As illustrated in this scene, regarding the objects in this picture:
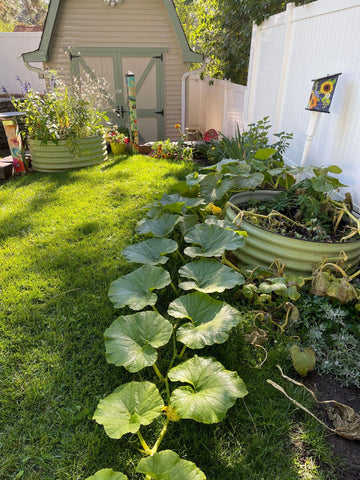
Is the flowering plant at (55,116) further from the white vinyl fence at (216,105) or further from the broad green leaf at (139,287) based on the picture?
the broad green leaf at (139,287)

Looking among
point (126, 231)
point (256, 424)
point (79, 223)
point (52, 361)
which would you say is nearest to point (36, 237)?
point (79, 223)

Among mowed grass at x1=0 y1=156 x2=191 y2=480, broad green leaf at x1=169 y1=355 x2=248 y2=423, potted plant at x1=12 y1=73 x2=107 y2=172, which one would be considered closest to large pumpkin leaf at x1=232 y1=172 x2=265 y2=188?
mowed grass at x1=0 y1=156 x2=191 y2=480

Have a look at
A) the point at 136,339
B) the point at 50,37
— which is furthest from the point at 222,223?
the point at 50,37

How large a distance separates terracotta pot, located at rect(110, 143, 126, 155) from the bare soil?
5.32m

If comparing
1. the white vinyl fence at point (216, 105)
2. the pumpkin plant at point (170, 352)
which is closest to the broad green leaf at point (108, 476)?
the pumpkin plant at point (170, 352)

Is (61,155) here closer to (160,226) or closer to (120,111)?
(160,226)

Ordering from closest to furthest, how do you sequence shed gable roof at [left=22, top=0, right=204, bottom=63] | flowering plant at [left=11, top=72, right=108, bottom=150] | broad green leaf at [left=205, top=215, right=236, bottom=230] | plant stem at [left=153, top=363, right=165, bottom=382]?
plant stem at [left=153, top=363, right=165, bottom=382], broad green leaf at [left=205, top=215, right=236, bottom=230], flowering plant at [left=11, top=72, right=108, bottom=150], shed gable roof at [left=22, top=0, right=204, bottom=63]

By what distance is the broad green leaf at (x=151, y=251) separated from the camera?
2.13 m

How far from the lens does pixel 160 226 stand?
2.51 meters

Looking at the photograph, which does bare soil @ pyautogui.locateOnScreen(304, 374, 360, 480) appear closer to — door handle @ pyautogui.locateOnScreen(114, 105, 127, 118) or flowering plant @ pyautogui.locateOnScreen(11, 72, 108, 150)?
flowering plant @ pyautogui.locateOnScreen(11, 72, 108, 150)

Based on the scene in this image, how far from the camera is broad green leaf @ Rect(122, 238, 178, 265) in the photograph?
7.00ft

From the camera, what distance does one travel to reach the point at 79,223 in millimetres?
3316

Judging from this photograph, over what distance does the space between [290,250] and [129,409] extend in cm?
145

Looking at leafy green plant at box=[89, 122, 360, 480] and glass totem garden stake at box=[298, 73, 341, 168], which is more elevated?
glass totem garden stake at box=[298, 73, 341, 168]
